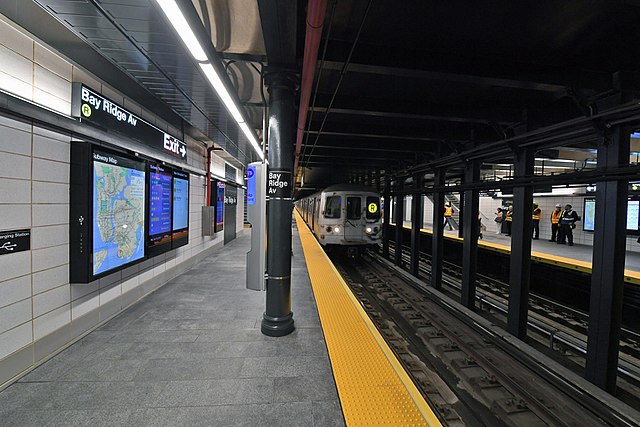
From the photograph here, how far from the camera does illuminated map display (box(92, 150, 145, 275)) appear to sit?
2955 millimetres

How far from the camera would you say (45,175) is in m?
2.48

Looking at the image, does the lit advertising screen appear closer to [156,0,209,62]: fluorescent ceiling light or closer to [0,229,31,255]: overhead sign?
[0,229,31,255]: overhead sign

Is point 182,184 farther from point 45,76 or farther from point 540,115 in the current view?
point 540,115

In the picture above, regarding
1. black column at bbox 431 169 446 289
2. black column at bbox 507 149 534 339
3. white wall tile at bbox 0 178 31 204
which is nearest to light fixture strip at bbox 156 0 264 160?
white wall tile at bbox 0 178 31 204

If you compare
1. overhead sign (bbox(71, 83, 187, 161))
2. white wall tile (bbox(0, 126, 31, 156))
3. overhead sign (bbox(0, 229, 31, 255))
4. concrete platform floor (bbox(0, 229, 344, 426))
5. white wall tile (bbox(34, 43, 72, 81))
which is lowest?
concrete platform floor (bbox(0, 229, 344, 426))

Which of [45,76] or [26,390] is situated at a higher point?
[45,76]

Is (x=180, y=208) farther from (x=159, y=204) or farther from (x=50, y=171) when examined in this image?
(x=50, y=171)

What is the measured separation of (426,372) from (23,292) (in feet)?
13.6

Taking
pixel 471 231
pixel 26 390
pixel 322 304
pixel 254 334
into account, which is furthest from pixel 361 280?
pixel 26 390

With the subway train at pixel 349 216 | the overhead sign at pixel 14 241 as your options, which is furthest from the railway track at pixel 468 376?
the overhead sign at pixel 14 241

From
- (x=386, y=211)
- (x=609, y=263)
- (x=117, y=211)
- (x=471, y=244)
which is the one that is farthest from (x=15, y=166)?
(x=386, y=211)

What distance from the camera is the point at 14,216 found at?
7.20 feet

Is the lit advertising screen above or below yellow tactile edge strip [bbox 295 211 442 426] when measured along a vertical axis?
above

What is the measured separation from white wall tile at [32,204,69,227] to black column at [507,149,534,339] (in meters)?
5.65
